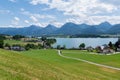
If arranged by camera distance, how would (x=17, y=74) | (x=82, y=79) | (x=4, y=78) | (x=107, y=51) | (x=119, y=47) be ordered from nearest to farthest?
(x=4, y=78) < (x=17, y=74) < (x=82, y=79) < (x=107, y=51) < (x=119, y=47)

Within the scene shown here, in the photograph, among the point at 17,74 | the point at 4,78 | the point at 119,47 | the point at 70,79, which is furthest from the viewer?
the point at 119,47

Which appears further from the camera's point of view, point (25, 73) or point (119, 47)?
point (119, 47)

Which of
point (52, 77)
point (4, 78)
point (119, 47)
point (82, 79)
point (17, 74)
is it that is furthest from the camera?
point (119, 47)

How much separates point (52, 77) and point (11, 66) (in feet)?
13.4

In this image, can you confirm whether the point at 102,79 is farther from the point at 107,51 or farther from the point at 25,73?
the point at 107,51

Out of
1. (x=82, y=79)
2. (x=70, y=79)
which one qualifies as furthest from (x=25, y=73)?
(x=82, y=79)

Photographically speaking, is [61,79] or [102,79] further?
[102,79]

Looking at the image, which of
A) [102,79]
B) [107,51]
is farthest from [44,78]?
[107,51]

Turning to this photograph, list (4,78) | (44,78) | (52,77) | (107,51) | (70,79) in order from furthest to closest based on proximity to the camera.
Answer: (107,51) < (70,79) < (52,77) < (44,78) < (4,78)

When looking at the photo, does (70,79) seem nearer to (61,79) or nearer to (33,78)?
(61,79)

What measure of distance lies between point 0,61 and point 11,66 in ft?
4.12

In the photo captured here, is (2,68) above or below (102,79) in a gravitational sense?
above

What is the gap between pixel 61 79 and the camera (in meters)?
26.4

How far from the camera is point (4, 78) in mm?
20078
